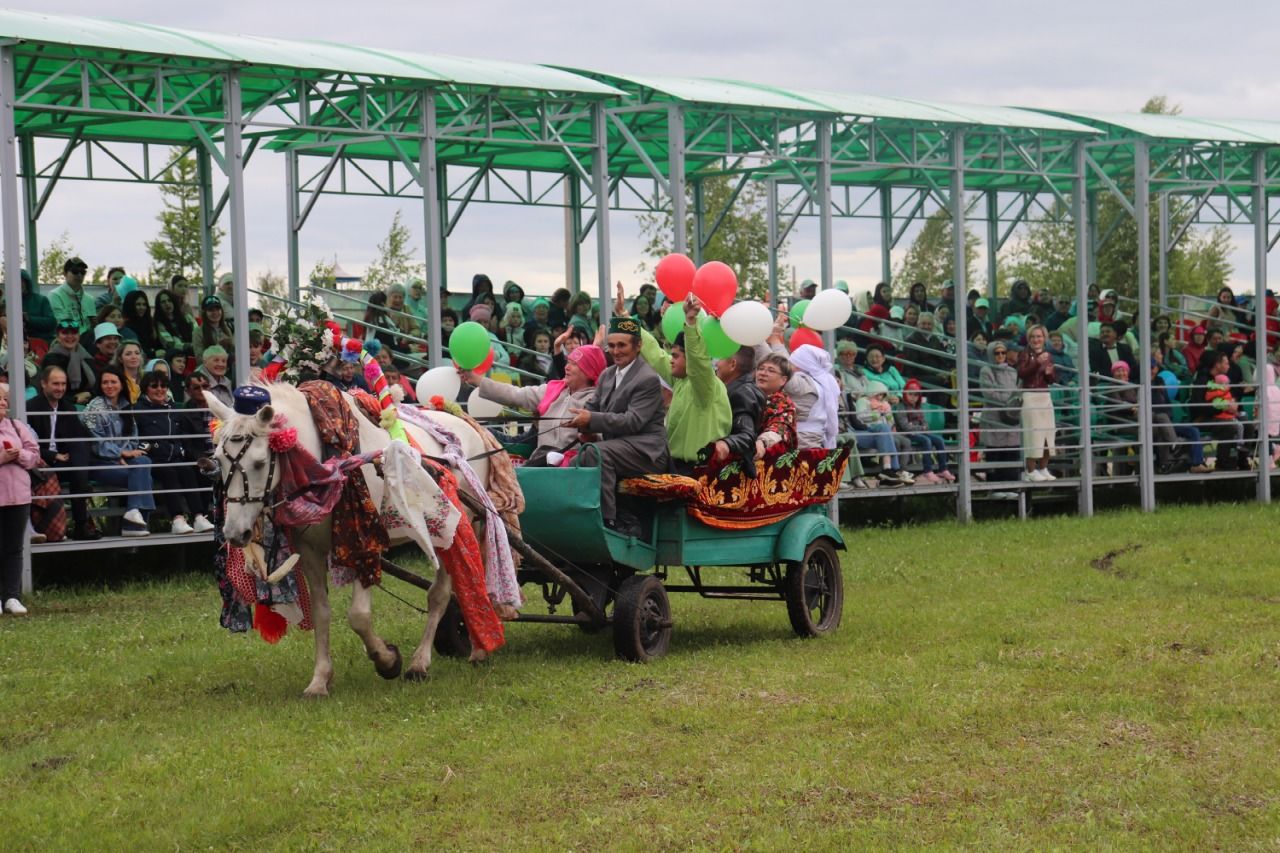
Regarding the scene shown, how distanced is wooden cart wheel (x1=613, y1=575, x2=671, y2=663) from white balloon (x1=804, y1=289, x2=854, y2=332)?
2.21 m

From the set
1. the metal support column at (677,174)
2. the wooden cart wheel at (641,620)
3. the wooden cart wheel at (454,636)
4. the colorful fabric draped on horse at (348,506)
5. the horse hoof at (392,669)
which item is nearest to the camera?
the colorful fabric draped on horse at (348,506)

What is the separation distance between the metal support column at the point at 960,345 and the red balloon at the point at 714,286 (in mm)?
9716

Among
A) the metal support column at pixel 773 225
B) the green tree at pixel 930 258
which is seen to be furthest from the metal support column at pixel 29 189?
the green tree at pixel 930 258

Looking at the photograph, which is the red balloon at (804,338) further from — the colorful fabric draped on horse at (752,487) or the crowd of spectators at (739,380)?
the colorful fabric draped on horse at (752,487)

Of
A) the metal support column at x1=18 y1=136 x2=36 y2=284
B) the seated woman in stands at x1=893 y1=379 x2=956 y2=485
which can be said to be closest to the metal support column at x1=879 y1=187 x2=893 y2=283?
the seated woman in stands at x1=893 y1=379 x2=956 y2=485

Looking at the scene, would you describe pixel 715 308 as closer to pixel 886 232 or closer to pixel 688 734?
pixel 688 734

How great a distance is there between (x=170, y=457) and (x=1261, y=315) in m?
14.2

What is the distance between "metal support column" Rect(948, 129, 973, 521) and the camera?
19.7m

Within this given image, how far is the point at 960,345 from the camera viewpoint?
19.7m

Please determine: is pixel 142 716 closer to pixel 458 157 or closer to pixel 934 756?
pixel 934 756

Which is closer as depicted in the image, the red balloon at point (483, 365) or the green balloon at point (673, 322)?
the green balloon at point (673, 322)

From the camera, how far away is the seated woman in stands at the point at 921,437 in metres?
19.7

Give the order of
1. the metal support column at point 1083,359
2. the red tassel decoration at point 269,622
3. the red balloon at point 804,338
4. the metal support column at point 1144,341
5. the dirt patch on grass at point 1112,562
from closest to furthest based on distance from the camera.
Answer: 1. the red tassel decoration at point 269,622
2. the red balloon at point 804,338
3. the dirt patch on grass at point 1112,562
4. the metal support column at point 1083,359
5. the metal support column at point 1144,341

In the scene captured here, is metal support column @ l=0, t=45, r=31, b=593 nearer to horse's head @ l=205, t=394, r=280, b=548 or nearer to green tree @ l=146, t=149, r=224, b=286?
horse's head @ l=205, t=394, r=280, b=548
